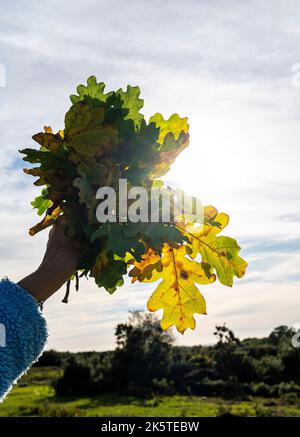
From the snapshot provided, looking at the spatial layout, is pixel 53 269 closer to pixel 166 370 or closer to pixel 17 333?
pixel 17 333

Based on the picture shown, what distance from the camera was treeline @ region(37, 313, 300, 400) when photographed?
2542 centimetres

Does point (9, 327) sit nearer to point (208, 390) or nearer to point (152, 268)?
point (152, 268)

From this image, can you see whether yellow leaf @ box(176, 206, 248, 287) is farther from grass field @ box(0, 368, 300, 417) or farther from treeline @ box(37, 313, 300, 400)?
treeline @ box(37, 313, 300, 400)

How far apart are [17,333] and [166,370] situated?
26.8m

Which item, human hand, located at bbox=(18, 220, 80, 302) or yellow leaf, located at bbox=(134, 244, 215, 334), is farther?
yellow leaf, located at bbox=(134, 244, 215, 334)

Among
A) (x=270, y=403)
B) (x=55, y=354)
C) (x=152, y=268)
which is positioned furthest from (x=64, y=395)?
(x=152, y=268)

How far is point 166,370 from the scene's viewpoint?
91.0ft

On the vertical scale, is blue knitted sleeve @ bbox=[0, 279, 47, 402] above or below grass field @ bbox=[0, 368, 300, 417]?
above

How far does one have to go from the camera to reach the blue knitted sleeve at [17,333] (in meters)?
1.85

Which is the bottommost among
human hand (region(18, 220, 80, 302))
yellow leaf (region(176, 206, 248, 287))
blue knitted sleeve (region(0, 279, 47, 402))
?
blue knitted sleeve (region(0, 279, 47, 402))

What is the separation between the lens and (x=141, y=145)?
234 centimetres

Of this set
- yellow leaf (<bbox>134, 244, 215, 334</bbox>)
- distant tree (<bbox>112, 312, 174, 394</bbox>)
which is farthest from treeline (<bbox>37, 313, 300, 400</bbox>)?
yellow leaf (<bbox>134, 244, 215, 334</bbox>)

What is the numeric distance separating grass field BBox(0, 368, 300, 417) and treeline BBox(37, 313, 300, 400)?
157 cm

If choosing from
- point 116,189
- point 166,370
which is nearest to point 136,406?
point 166,370
